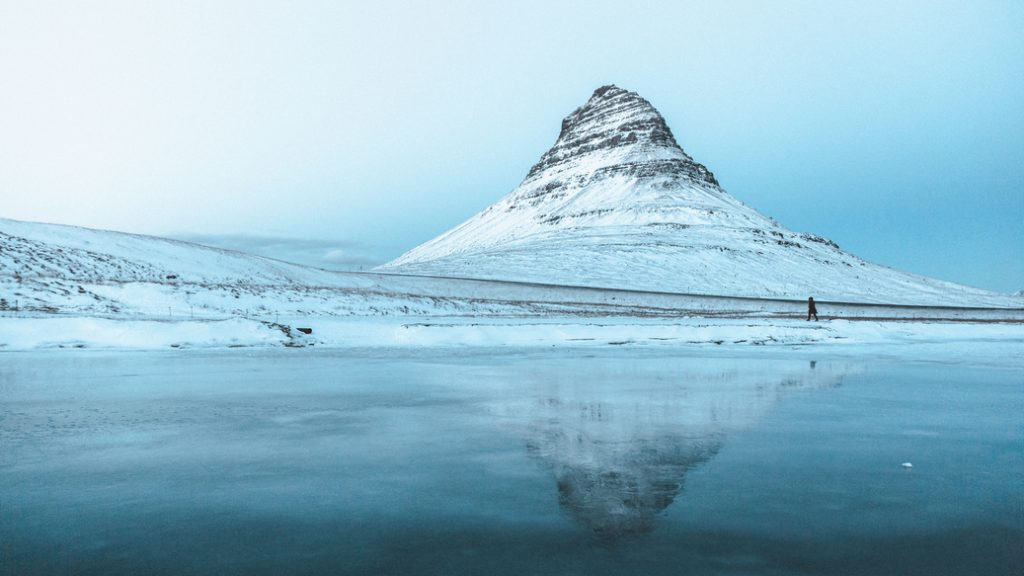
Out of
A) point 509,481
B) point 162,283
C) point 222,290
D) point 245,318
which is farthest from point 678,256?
point 509,481

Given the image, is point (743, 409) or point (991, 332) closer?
point (743, 409)

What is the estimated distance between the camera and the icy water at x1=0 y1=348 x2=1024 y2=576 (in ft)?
12.9

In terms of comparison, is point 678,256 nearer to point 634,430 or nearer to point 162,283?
point 162,283

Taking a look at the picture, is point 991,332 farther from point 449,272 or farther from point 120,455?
point 449,272

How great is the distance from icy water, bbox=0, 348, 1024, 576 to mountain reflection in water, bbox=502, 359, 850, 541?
0.04 m

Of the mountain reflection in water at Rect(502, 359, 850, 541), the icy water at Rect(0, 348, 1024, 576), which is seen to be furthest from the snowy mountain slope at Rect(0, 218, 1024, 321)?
the mountain reflection in water at Rect(502, 359, 850, 541)

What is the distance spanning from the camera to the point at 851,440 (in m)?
7.31

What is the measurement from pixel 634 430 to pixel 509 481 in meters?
2.65

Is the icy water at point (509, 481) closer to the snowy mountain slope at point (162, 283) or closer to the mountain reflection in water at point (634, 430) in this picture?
the mountain reflection in water at point (634, 430)

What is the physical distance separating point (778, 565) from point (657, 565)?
25.8 inches

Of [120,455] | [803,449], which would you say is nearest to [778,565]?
[803,449]

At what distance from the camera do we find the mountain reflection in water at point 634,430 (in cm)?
493

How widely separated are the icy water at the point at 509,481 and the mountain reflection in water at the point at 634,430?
0.04 m

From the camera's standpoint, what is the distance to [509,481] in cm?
554
